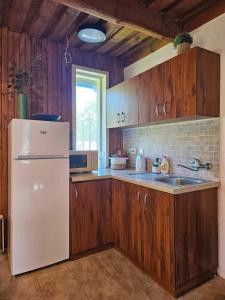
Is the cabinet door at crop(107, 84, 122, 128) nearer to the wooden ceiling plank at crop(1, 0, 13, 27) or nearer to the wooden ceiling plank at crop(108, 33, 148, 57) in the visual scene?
the wooden ceiling plank at crop(108, 33, 148, 57)

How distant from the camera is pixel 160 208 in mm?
1771

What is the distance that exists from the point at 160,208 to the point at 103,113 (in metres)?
1.91

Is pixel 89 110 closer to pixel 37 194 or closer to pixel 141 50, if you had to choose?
pixel 141 50

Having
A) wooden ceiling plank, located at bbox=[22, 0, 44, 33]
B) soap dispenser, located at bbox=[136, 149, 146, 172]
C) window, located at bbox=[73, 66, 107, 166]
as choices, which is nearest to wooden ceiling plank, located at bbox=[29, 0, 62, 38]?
wooden ceiling plank, located at bbox=[22, 0, 44, 33]

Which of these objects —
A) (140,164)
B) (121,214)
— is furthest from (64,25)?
(121,214)

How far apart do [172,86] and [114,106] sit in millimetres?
1125

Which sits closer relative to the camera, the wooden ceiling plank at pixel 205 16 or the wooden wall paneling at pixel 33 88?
the wooden ceiling plank at pixel 205 16

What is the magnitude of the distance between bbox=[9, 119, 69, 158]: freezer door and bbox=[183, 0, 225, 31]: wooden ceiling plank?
5.55 ft

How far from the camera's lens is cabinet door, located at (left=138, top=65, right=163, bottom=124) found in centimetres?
217

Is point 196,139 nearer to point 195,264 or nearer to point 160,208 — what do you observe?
point 160,208

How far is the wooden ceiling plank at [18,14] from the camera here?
1987 millimetres

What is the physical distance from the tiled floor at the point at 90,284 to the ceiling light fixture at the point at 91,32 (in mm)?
2518

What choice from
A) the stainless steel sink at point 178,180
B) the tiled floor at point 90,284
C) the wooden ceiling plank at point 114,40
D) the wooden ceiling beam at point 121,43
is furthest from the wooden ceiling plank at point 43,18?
the tiled floor at point 90,284

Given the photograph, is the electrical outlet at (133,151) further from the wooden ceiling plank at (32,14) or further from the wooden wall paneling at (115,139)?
the wooden ceiling plank at (32,14)
